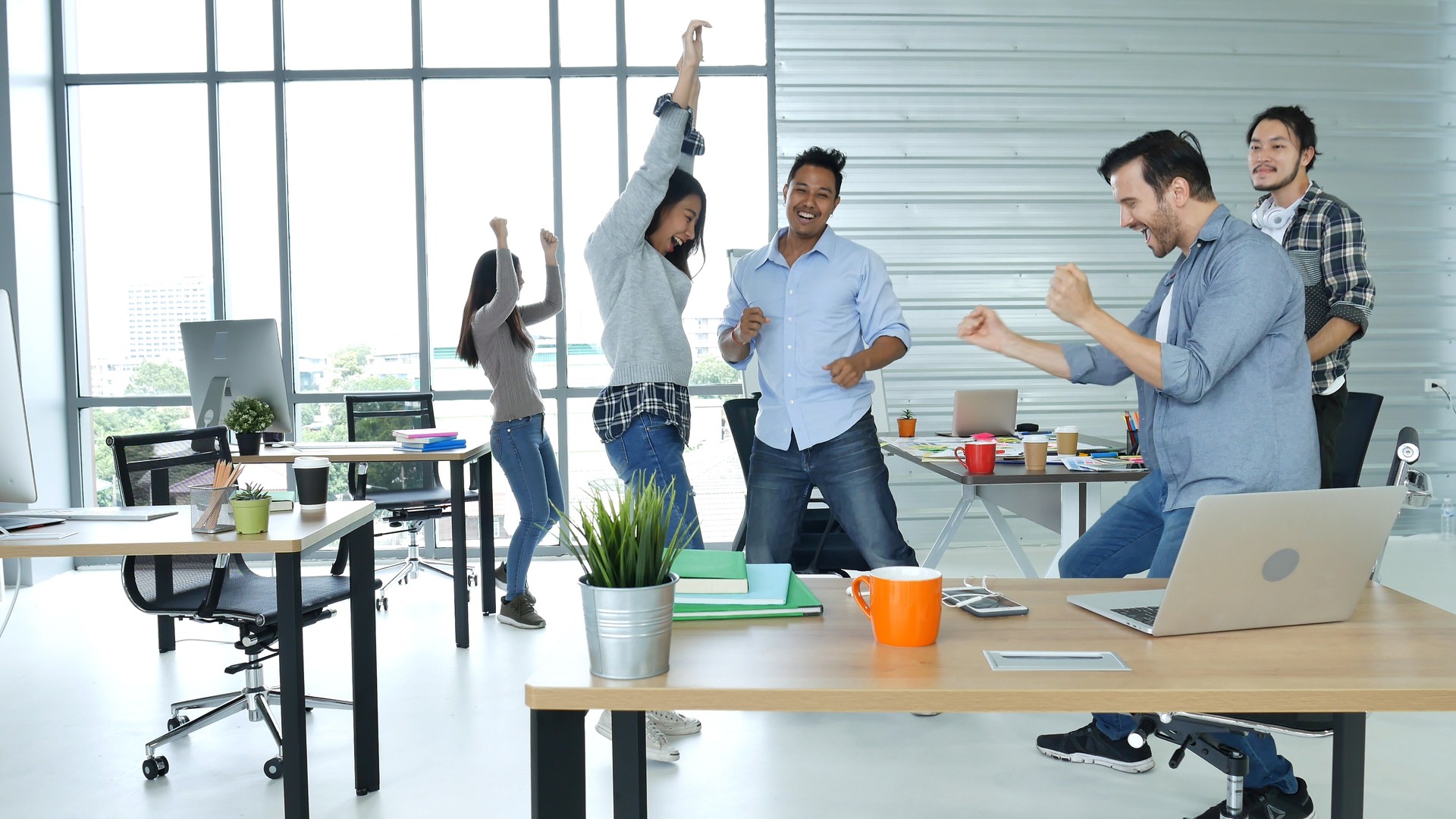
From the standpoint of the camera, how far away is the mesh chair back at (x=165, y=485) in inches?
115

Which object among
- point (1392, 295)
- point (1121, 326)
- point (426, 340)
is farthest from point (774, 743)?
point (1392, 295)

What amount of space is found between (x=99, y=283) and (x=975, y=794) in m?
5.79

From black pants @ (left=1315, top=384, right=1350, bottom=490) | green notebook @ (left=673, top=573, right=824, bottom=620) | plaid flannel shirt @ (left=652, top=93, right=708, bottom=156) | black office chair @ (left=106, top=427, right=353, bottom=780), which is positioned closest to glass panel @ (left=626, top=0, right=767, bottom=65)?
plaid flannel shirt @ (left=652, top=93, right=708, bottom=156)

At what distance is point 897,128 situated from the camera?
240 inches

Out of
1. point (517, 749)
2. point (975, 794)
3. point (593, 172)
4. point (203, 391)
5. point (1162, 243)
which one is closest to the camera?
point (1162, 243)

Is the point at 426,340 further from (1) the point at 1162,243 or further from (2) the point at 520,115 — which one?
(1) the point at 1162,243

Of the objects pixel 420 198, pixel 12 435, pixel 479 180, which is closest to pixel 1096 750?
pixel 12 435

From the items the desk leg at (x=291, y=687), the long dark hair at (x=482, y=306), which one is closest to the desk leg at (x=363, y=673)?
the desk leg at (x=291, y=687)

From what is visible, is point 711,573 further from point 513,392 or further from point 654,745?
point 513,392

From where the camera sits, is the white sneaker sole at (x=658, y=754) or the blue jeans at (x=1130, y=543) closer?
the blue jeans at (x=1130, y=543)

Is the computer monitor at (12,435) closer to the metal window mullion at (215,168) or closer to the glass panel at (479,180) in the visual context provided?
the glass panel at (479,180)

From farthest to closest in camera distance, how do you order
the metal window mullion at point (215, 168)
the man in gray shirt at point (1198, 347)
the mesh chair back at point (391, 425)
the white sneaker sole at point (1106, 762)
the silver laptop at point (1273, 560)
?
the metal window mullion at point (215, 168) < the mesh chair back at point (391, 425) < the white sneaker sole at point (1106, 762) < the man in gray shirt at point (1198, 347) < the silver laptop at point (1273, 560)

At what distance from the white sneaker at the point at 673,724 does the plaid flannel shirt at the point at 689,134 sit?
1.61m

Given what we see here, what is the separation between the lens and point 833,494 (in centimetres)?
275
